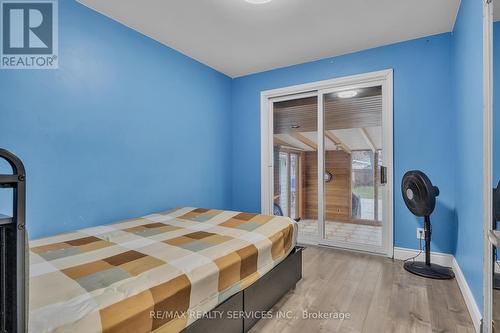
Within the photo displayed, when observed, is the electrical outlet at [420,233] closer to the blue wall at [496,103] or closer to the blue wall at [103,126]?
the blue wall at [496,103]

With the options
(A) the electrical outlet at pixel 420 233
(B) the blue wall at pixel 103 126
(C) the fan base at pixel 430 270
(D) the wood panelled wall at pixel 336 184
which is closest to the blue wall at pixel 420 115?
(A) the electrical outlet at pixel 420 233

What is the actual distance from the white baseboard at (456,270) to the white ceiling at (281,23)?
92.7 inches

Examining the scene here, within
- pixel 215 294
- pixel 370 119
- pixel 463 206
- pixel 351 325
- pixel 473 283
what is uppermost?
pixel 370 119

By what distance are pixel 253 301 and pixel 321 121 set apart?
2.49m

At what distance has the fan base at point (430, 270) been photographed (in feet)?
7.64

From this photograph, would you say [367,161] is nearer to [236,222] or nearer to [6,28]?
[236,222]

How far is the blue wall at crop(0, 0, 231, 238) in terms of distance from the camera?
1.89 metres

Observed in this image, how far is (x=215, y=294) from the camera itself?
135cm

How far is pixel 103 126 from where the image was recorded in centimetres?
232

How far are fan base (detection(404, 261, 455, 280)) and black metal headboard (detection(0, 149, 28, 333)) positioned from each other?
2.92 m

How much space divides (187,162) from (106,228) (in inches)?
52.8

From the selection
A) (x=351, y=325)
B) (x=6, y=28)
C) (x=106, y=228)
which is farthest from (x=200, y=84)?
(x=351, y=325)

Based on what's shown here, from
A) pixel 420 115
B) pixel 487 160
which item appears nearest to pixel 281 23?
pixel 420 115

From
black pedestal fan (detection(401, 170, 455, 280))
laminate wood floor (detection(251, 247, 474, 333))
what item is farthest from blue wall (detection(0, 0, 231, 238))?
black pedestal fan (detection(401, 170, 455, 280))
